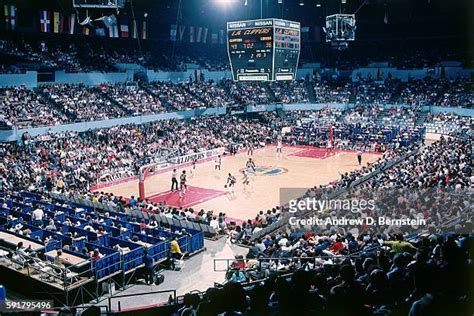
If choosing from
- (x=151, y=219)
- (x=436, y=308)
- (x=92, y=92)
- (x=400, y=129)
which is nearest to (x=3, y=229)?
(x=151, y=219)

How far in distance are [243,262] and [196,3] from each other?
128ft

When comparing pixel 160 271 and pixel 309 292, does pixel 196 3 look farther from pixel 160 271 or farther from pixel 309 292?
pixel 309 292

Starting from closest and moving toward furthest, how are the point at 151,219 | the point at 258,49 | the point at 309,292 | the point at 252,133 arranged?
the point at 309,292
the point at 151,219
the point at 258,49
the point at 252,133

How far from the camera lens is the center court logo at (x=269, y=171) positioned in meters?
33.3

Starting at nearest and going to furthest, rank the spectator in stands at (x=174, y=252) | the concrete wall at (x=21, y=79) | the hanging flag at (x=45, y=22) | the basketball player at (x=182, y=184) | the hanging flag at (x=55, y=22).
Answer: the spectator in stands at (x=174, y=252) < the basketball player at (x=182, y=184) < the concrete wall at (x=21, y=79) < the hanging flag at (x=45, y=22) < the hanging flag at (x=55, y=22)

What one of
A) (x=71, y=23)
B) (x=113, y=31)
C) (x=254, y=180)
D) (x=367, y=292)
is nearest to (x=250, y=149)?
(x=254, y=180)

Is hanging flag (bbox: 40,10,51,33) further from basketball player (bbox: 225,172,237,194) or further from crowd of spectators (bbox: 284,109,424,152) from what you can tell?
crowd of spectators (bbox: 284,109,424,152)

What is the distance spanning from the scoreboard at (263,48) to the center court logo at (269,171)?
7708 mm

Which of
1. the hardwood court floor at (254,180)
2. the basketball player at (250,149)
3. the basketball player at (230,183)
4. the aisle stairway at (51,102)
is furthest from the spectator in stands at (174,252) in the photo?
the basketball player at (250,149)

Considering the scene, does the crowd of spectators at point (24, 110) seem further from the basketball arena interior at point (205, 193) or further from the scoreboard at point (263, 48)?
the scoreboard at point (263, 48)

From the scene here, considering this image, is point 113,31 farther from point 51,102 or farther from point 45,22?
point 51,102

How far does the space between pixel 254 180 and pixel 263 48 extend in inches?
354

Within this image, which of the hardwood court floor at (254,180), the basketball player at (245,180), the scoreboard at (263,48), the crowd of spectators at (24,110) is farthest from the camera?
the crowd of spectators at (24,110)

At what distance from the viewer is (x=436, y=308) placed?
489cm
